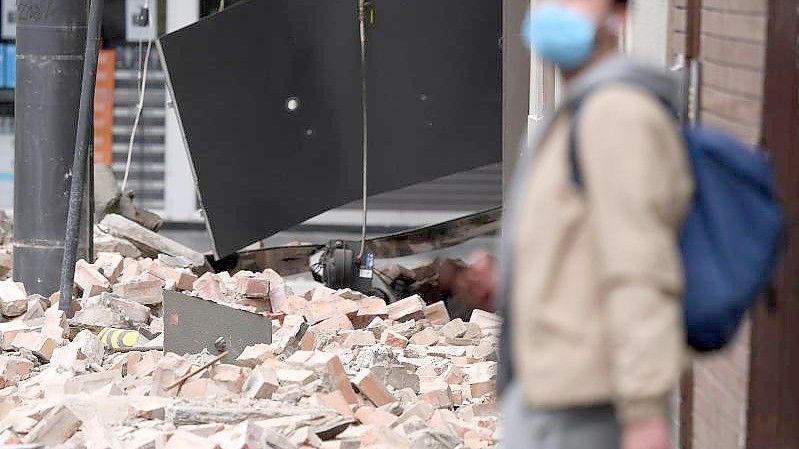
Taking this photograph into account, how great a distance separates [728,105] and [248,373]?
304 cm

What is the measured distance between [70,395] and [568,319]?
3.93 meters

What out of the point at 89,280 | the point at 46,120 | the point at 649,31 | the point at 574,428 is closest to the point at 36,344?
the point at 89,280

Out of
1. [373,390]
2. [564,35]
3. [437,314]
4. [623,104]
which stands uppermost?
[564,35]

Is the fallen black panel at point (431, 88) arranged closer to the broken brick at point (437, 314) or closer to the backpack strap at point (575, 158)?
the broken brick at point (437, 314)

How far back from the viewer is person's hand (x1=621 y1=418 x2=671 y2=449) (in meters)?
2.74

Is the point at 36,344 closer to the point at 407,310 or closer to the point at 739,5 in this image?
the point at 407,310

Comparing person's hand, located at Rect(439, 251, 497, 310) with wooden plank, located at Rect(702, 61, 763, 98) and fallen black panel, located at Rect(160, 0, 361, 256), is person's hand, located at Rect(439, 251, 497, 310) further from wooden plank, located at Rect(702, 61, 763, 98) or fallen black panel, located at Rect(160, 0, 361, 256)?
fallen black panel, located at Rect(160, 0, 361, 256)

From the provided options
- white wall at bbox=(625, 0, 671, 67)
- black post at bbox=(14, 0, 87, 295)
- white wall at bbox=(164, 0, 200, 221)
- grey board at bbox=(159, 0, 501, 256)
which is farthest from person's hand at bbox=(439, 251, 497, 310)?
white wall at bbox=(164, 0, 200, 221)

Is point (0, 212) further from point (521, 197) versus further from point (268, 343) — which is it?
point (521, 197)

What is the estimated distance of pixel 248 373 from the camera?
265 inches

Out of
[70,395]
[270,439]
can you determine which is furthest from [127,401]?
[270,439]

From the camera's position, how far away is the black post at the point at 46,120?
9.92 metres

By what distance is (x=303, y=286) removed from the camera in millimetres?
10633

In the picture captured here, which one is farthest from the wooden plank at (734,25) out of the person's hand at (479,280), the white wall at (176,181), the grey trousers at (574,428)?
the white wall at (176,181)
